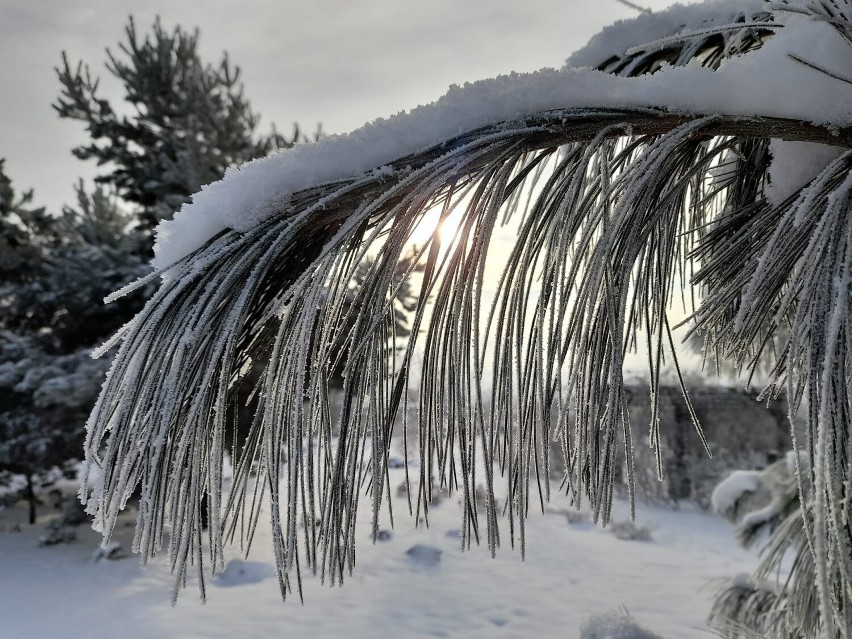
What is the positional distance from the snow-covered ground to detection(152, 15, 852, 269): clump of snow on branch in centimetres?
402

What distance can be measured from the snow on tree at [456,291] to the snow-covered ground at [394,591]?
3.90m

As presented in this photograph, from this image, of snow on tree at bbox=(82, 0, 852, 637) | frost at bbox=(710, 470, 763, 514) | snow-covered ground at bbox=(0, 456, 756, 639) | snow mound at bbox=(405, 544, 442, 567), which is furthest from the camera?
snow mound at bbox=(405, 544, 442, 567)

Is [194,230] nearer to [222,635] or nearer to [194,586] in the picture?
[222,635]

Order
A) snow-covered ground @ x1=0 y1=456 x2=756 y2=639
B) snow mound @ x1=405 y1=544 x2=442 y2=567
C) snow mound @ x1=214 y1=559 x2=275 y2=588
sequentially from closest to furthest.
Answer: snow-covered ground @ x1=0 y1=456 x2=756 y2=639, snow mound @ x1=214 y1=559 x2=275 y2=588, snow mound @ x1=405 y1=544 x2=442 y2=567

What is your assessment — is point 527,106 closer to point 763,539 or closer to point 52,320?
point 763,539

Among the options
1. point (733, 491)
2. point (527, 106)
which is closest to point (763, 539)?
point (733, 491)

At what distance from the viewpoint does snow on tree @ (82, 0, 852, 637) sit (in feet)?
2.17

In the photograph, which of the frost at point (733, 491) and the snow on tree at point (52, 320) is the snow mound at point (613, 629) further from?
the snow on tree at point (52, 320)

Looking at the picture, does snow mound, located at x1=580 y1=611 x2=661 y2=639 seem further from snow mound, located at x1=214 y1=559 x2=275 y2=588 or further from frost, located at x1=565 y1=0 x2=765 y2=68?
frost, located at x1=565 y1=0 x2=765 y2=68

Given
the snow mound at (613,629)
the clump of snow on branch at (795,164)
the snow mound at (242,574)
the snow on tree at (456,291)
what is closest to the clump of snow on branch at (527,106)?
the snow on tree at (456,291)

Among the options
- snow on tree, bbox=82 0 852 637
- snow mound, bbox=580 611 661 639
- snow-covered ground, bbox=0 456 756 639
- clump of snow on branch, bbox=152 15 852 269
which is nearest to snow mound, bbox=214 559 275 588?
snow-covered ground, bbox=0 456 756 639

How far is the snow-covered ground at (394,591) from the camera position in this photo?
4.61 metres

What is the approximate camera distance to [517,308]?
0.81 meters

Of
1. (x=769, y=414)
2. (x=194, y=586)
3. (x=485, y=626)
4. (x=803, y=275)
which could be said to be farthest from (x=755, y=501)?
(x=769, y=414)
